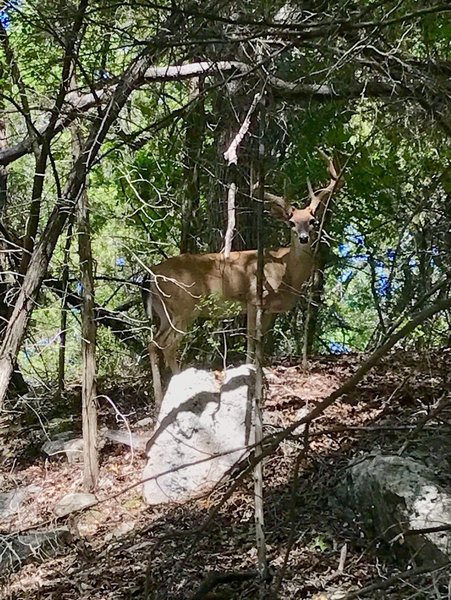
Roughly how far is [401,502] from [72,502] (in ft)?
9.42

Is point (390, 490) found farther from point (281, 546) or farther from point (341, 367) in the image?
point (341, 367)

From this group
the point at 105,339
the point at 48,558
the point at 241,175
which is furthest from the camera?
the point at 105,339

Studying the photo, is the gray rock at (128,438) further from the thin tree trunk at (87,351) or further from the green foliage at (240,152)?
the green foliage at (240,152)

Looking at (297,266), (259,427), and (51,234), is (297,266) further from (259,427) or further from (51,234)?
(259,427)

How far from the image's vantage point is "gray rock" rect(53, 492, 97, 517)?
6215 mm

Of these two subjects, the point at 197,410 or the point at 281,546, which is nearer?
the point at 281,546

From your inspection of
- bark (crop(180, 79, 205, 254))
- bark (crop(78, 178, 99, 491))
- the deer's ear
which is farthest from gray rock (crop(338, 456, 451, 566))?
bark (crop(180, 79, 205, 254))

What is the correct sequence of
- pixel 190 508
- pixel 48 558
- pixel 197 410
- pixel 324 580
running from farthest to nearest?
1. pixel 197 410
2. pixel 190 508
3. pixel 48 558
4. pixel 324 580

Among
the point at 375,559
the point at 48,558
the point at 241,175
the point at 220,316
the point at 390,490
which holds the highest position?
the point at 241,175

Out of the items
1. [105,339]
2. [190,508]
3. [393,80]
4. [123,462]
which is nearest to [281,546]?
[190,508]

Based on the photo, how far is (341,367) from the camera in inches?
328

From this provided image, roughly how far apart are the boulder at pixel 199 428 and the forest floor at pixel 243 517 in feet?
0.79

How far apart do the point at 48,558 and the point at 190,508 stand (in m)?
0.99

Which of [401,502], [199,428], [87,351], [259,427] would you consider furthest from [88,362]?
[401,502]
